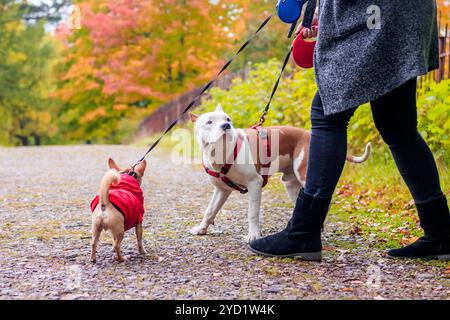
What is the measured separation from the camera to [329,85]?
9.11 ft

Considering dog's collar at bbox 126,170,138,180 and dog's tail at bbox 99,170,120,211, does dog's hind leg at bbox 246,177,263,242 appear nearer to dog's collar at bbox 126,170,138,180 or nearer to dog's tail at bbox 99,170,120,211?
dog's collar at bbox 126,170,138,180

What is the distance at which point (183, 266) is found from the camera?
3.04m

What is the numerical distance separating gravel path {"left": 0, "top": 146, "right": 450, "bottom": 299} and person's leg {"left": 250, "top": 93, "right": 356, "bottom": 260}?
0.10m

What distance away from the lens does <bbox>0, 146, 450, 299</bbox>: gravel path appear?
2555 mm

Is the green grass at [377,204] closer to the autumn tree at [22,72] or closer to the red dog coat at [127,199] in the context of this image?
the red dog coat at [127,199]

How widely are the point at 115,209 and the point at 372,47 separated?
152cm

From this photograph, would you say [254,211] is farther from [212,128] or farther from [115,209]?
[115,209]

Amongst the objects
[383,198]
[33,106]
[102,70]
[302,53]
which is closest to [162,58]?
[102,70]

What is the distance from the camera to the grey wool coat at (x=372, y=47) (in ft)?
8.77

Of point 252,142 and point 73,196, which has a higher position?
point 252,142

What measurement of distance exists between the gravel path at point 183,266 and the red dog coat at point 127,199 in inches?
9.8
